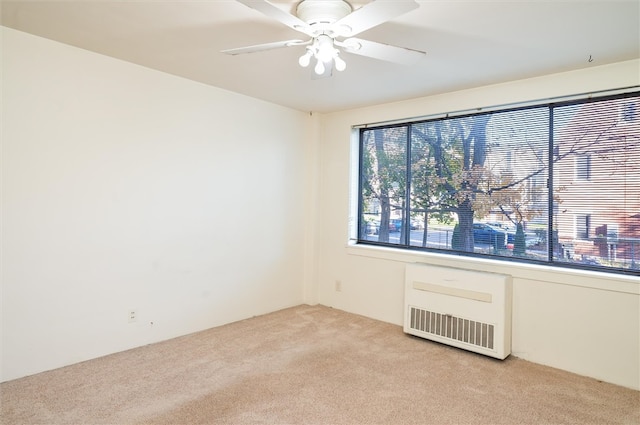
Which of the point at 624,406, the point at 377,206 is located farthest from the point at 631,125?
the point at 377,206

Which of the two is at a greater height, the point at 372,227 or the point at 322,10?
the point at 322,10

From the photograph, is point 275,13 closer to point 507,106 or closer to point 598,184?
point 507,106

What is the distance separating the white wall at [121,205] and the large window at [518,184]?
143 cm

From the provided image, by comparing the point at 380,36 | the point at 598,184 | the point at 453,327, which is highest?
the point at 380,36

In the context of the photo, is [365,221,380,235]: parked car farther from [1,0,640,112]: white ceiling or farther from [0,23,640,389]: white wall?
[1,0,640,112]: white ceiling

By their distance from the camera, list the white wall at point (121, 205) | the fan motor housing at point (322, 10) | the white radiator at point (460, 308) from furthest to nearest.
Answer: the white radiator at point (460, 308) → the white wall at point (121, 205) → the fan motor housing at point (322, 10)

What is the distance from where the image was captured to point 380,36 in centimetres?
238

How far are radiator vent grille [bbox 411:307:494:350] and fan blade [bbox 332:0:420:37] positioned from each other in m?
2.54

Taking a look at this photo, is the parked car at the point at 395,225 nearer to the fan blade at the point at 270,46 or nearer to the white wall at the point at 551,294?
the white wall at the point at 551,294

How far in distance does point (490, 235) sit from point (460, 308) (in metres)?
0.75

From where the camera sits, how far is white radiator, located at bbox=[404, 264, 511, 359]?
9.87 feet

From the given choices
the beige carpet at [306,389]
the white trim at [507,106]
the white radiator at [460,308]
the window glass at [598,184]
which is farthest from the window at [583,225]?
the beige carpet at [306,389]

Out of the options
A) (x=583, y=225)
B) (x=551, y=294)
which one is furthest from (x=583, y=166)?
(x=551, y=294)

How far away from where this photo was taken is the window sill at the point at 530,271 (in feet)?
8.70
